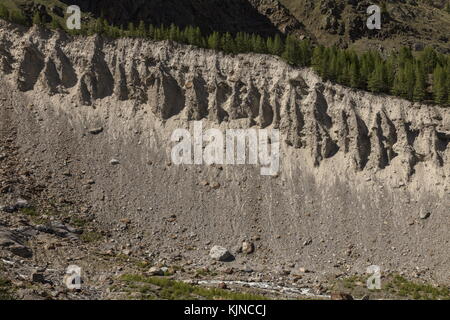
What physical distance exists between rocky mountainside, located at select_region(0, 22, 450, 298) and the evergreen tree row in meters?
1.60

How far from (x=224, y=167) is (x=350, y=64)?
2509 centimetres

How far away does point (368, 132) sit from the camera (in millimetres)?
64688

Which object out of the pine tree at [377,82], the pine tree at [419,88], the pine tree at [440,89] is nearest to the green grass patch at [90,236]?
the pine tree at [377,82]

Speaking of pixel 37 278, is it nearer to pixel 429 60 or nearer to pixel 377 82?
pixel 377 82

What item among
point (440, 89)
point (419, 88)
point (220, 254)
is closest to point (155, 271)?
point (220, 254)

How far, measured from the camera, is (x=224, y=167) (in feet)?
208

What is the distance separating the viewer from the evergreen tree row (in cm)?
6726

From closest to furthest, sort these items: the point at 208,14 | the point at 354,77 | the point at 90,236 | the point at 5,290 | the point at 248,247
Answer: the point at 5,290
the point at 90,236
the point at 248,247
the point at 354,77
the point at 208,14

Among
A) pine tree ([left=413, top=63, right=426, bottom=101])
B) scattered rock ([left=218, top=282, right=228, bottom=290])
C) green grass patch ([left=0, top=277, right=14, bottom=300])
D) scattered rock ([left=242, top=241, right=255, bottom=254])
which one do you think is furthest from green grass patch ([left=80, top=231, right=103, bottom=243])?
pine tree ([left=413, top=63, right=426, bottom=101])

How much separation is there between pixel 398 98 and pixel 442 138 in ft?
26.8

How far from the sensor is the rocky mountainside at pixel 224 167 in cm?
5472

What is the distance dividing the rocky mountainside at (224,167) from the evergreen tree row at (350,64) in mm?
1601
